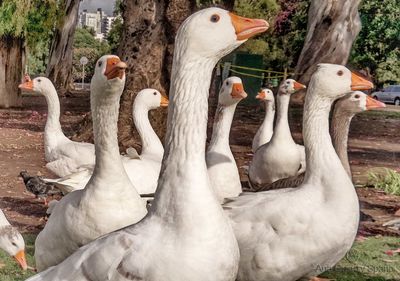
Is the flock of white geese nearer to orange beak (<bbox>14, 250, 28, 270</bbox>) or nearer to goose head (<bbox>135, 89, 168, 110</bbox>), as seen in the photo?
orange beak (<bbox>14, 250, 28, 270</bbox>)

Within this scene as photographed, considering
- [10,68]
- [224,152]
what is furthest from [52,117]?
[10,68]

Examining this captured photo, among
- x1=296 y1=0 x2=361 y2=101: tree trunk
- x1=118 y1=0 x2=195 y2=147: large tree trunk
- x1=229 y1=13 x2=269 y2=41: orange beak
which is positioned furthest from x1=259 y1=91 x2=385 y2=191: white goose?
x1=296 y1=0 x2=361 y2=101: tree trunk

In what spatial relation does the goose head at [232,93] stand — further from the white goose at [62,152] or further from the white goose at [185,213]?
the white goose at [185,213]

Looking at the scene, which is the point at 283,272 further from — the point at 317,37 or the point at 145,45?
the point at 317,37

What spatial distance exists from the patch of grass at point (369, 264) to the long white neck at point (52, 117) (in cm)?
428

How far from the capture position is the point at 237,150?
17.0 meters

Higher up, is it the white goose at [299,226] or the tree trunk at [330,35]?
the tree trunk at [330,35]

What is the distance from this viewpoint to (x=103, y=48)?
64875 millimetres

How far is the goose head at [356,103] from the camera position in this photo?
734 centimetres

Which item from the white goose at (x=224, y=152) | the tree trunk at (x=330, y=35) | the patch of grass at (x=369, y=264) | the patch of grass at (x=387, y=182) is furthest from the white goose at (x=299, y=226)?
the tree trunk at (x=330, y=35)

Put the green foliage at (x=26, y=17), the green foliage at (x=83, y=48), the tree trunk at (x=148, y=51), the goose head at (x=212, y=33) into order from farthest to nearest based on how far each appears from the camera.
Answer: the green foliage at (x=83, y=48), the green foliage at (x=26, y=17), the tree trunk at (x=148, y=51), the goose head at (x=212, y=33)

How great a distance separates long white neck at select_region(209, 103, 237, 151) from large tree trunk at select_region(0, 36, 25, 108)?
1913 centimetres

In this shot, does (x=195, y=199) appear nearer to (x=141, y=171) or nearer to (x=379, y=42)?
(x=141, y=171)

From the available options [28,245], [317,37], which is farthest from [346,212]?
[317,37]
